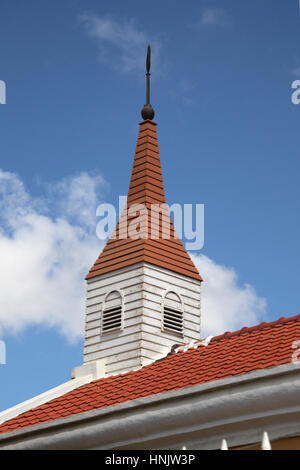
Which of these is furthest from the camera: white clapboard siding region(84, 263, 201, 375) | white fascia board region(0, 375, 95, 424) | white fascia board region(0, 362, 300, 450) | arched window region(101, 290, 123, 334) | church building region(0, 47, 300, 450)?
arched window region(101, 290, 123, 334)

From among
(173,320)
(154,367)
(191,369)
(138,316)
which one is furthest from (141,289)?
(191,369)

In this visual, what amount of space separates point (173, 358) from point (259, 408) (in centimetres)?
534

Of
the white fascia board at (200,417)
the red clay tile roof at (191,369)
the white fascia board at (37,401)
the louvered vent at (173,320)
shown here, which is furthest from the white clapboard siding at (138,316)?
the white fascia board at (200,417)

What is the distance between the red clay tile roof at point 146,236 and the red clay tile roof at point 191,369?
4074mm

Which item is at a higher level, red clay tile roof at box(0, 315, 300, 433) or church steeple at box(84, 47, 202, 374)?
church steeple at box(84, 47, 202, 374)

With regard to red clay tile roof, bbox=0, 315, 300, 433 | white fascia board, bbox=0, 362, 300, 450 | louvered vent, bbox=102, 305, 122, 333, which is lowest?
white fascia board, bbox=0, 362, 300, 450

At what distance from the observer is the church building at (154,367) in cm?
682

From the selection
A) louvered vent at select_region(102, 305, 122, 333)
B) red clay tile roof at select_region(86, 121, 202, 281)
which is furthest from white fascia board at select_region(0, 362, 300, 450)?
red clay tile roof at select_region(86, 121, 202, 281)

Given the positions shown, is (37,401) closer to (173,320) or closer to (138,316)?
(138,316)

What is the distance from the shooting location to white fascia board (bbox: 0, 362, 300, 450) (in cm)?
661

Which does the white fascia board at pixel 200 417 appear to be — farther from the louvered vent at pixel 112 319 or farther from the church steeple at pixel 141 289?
the louvered vent at pixel 112 319

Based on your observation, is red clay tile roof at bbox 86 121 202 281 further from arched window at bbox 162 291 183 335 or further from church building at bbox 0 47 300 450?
arched window at bbox 162 291 183 335

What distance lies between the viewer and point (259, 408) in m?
6.73

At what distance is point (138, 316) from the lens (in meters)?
15.6
